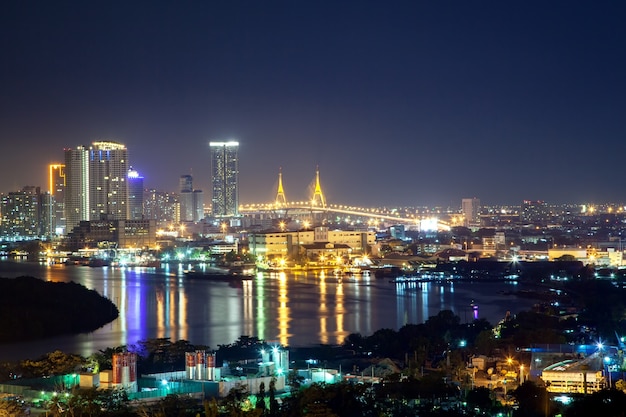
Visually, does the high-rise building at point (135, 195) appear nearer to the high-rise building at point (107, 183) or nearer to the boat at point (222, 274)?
the high-rise building at point (107, 183)

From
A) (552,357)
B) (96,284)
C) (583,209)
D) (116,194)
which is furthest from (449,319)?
(583,209)

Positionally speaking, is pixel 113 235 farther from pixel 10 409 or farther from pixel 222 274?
pixel 10 409

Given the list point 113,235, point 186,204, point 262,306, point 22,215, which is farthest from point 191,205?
point 262,306

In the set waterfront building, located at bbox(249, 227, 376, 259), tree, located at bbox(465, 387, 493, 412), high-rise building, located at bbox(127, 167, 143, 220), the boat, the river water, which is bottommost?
tree, located at bbox(465, 387, 493, 412)

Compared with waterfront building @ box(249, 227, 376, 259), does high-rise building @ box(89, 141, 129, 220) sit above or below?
above

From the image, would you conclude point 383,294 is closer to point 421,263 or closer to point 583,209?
point 421,263

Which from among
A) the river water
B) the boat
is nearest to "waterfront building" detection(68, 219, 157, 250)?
the boat

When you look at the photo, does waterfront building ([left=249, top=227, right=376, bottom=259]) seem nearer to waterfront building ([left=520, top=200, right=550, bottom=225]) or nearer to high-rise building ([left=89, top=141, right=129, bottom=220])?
high-rise building ([left=89, top=141, right=129, bottom=220])
